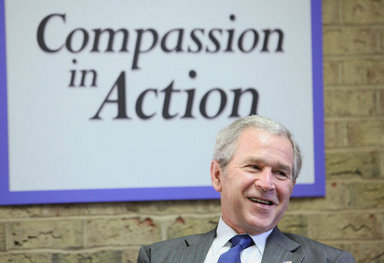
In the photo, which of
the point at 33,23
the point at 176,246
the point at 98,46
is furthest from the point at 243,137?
the point at 33,23

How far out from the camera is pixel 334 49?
2.43 meters

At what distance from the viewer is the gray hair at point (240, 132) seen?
1.77 meters

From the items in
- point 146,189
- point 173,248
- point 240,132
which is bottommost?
point 173,248

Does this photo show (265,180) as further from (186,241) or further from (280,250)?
(186,241)

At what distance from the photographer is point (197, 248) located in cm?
186

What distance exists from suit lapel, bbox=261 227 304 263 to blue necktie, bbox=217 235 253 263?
7cm

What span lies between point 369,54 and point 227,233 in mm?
1231

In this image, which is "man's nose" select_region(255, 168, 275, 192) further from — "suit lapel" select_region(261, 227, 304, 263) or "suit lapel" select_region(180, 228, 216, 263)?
"suit lapel" select_region(180, 228, 216, 263)

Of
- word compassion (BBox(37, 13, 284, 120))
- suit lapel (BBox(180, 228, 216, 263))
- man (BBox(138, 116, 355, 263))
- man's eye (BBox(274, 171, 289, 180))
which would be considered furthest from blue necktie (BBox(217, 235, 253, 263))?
word compassion (BBox(37, 13, 284, 120))

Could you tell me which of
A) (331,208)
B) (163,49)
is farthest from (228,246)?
(163,49)

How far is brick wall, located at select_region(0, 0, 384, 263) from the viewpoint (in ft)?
7.46

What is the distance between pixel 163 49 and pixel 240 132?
750 mm

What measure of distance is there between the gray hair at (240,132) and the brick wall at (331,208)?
1.92 ft

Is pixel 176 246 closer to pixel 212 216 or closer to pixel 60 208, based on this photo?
pixel 212 216
